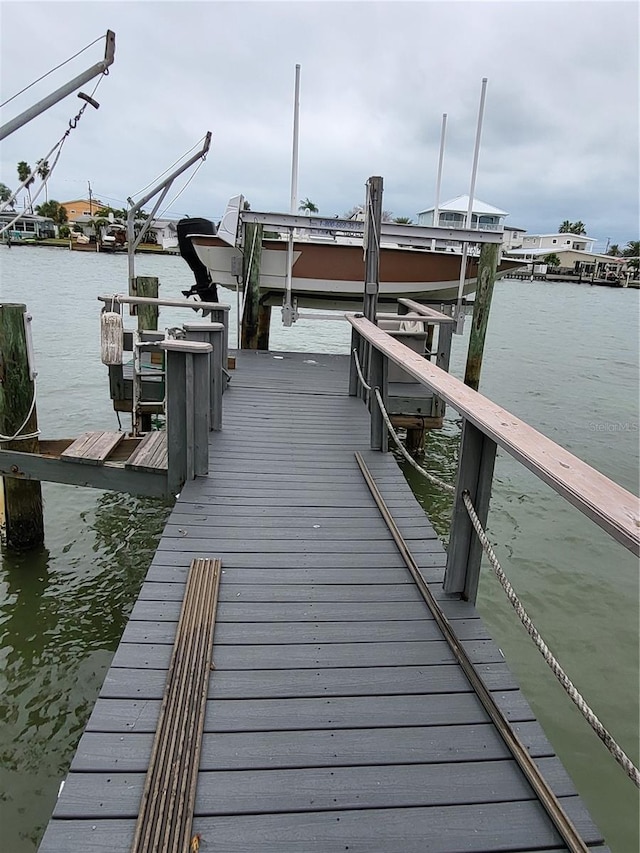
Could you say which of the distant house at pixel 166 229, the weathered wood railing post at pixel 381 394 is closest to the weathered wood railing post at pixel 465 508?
the weathered wood railing post at pixel 381 394

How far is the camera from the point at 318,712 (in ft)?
6.46

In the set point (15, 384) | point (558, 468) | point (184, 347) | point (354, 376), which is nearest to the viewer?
point (558, 468)

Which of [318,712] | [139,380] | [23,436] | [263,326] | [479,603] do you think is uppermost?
[263,326]

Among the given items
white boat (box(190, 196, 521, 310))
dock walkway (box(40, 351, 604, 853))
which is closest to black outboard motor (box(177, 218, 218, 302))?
white boat (box(190, 196, 521, 310))

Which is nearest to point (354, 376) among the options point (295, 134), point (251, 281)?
point (251, 281)

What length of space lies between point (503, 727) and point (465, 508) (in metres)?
0.90

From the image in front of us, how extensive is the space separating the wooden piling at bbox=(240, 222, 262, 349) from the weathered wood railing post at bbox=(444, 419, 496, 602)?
256 inches

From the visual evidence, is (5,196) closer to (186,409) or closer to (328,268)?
(328,268)

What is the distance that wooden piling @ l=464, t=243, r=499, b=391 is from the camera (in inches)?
321

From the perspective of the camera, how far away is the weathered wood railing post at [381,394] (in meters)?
4.39

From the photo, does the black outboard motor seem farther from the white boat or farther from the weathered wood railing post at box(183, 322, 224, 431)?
the weathered wood railing post at box(183, 322, 224, 431)

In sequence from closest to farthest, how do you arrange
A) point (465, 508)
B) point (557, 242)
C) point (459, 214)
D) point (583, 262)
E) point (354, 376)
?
point (465, 508), point (354, 376), point (459, 214), point (583, 262), point (557, 242)

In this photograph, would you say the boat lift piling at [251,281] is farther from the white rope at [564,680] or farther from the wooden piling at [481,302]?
the white rope at [564,680]

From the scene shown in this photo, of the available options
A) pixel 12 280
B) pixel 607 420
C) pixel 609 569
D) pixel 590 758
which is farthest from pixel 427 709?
pixel 12 280
